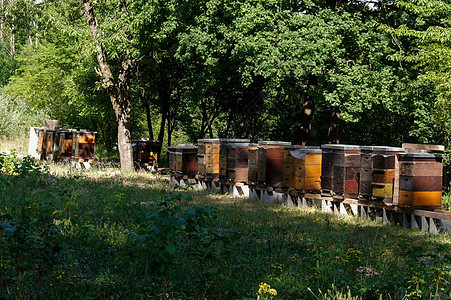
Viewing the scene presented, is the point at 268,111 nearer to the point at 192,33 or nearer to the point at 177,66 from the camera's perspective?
the point at 177,66

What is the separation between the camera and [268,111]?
24.2 m

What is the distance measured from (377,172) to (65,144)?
1434 centimetres

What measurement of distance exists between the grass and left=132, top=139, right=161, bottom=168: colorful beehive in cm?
1243

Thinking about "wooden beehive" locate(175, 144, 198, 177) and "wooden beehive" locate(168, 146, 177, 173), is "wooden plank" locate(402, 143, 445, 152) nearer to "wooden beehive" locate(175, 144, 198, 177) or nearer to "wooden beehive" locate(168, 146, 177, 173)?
"wooden beehive" locate(175, 144, 198, 177)

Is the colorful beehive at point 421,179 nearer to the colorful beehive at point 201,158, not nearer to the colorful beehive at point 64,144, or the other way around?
the colorful beehive at point 201,158

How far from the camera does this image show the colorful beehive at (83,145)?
19.1 metres

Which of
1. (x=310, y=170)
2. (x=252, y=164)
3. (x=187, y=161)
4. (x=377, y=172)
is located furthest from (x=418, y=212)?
(x=187, y=161)

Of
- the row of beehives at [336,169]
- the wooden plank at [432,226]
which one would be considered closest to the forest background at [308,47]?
the row of beehives at [336,169]

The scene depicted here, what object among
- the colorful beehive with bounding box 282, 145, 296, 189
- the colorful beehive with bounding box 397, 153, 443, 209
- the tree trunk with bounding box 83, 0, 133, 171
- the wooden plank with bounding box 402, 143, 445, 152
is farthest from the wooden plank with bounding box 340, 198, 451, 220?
the tree trunk with bounding box 83, 0, 133, 171

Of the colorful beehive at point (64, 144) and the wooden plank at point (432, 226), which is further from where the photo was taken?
the colorful beehive at point (64, 144)

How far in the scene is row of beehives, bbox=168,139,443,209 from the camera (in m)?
8.88

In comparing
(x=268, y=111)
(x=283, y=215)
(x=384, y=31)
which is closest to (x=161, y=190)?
(x=283, y=215)

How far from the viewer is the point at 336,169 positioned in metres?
10.4

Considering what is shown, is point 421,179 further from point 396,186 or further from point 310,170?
point 310,170
